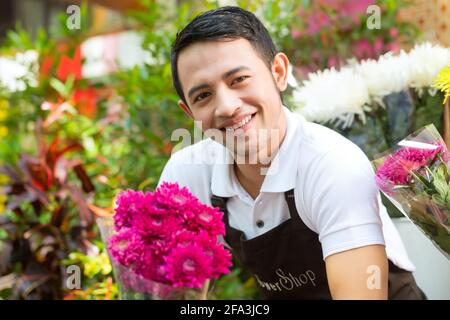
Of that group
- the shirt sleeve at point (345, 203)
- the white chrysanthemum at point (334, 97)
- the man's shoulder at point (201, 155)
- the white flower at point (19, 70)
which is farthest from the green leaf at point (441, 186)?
the white flower at point (19, 70)

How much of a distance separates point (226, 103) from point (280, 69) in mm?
248

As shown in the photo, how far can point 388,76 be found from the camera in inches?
69.2

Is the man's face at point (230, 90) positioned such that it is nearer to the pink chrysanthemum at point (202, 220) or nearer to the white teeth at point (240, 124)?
the white teeth at point (240, 124)

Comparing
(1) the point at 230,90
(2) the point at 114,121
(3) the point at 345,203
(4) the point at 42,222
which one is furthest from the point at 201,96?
(2) the point at 114,121

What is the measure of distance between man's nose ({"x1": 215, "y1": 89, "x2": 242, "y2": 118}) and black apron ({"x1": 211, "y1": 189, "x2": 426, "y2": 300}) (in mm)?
245

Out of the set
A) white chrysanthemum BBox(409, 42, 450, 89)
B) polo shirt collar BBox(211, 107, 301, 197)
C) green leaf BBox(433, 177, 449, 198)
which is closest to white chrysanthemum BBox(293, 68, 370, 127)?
white chrysanthemum BBox(409, 42, 450, 89)

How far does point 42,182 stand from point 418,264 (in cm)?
157

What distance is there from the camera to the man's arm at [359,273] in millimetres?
1127

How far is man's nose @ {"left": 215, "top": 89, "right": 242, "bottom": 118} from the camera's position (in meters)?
1.21

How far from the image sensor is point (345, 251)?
45.8 inches

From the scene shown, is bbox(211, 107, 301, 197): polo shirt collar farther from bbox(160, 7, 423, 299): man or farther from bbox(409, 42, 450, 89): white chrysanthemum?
bbox(409, 42, 450, 89): white chrysanthemum

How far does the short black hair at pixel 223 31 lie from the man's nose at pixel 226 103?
0.37ft
